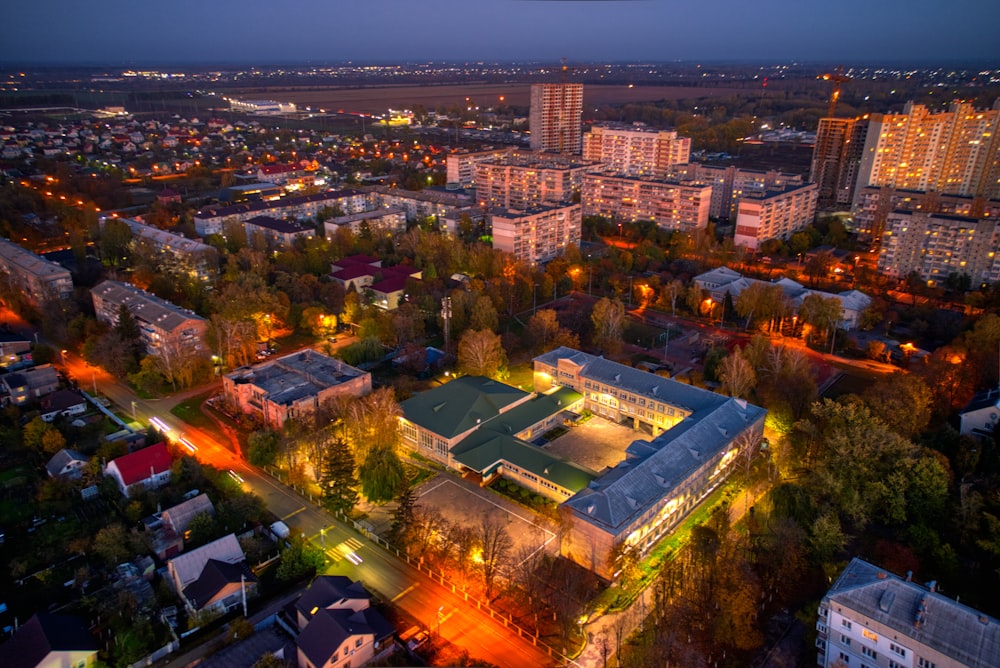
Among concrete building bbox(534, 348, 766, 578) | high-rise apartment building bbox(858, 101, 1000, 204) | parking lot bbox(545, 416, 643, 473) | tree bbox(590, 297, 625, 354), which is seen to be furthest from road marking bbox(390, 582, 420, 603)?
high-rise apartment building bbox(858, 101, 1000, 204)

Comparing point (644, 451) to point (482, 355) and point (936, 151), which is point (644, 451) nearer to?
point (482, 355)

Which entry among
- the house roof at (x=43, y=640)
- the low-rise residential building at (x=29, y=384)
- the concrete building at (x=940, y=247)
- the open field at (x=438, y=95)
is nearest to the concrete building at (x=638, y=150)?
the concrete building at (x=940, y=247)

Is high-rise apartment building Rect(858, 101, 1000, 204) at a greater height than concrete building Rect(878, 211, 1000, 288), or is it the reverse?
high-rise apartment building Rect(858, 101, 1000, 204)

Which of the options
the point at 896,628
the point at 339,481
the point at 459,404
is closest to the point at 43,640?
the point at 339,481

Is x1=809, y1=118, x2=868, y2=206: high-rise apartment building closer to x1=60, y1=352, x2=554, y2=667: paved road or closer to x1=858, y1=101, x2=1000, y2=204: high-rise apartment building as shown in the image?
x1=858, y1=101, x2=1000, y2=204: high-rise apartment building

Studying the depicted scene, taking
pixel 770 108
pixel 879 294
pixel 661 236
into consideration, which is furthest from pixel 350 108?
pixel 879 294
